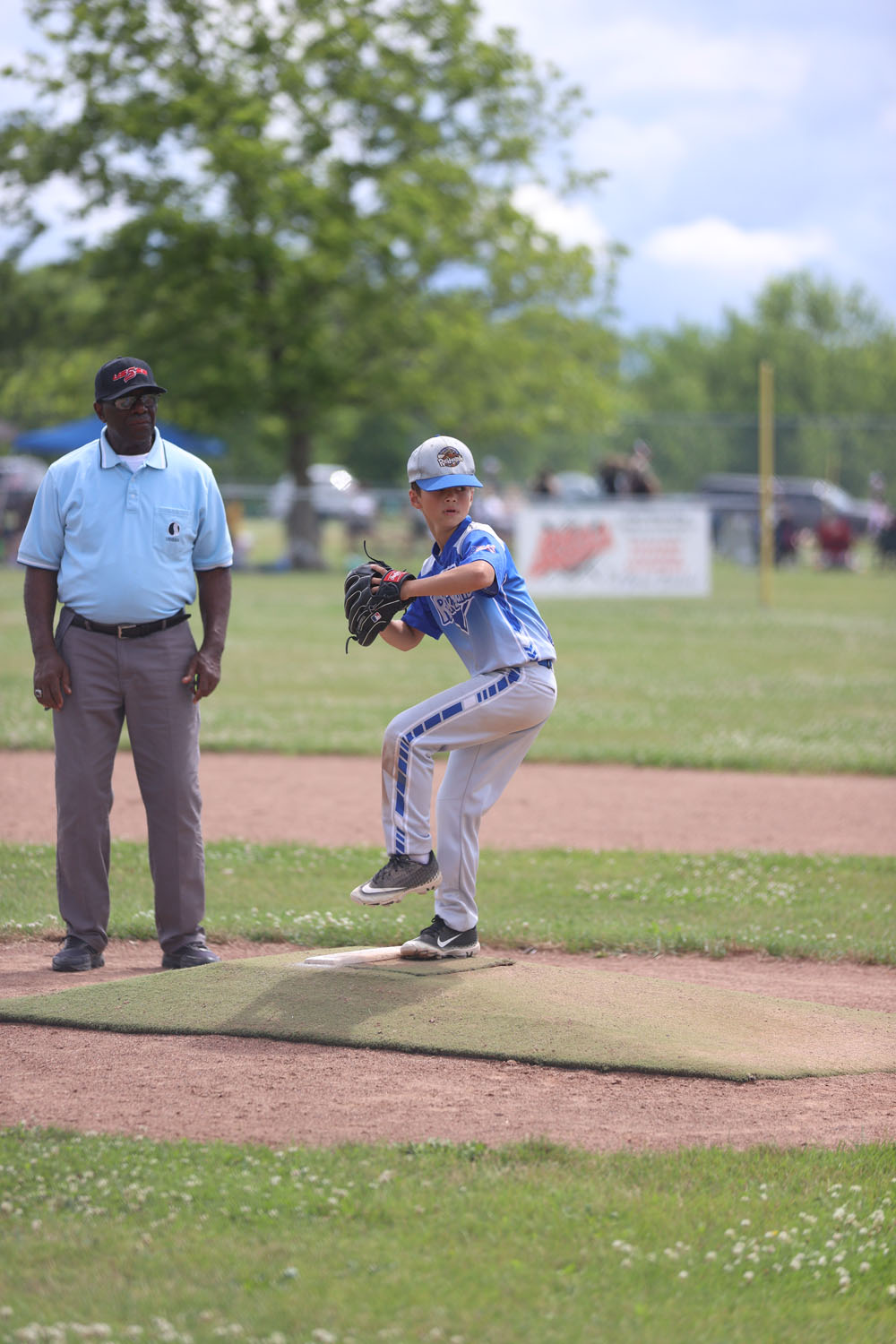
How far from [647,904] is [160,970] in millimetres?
2408

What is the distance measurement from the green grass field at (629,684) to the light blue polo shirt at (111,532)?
5.51m

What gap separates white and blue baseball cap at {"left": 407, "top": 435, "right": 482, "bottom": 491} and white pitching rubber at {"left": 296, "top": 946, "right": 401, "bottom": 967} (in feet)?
5.57

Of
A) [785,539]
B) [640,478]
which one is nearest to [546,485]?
[640,478]

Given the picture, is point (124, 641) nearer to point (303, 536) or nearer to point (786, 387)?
point (303, 536)

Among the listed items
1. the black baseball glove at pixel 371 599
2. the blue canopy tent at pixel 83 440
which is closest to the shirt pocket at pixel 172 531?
the black baseball glove at pixel 371 599

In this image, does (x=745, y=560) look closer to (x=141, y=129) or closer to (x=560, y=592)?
(x=560, y=592)

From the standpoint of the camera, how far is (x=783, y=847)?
27.4ft

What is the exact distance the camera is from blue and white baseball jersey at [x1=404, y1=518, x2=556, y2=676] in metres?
5.08

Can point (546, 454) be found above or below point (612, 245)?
below

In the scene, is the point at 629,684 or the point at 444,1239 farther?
the point at 629,684

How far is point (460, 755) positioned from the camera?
5270 mm

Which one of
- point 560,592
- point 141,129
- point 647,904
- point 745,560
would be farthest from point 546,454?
point 647,904

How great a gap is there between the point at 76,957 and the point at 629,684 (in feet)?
31.8

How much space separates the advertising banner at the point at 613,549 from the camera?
24.2 metres
